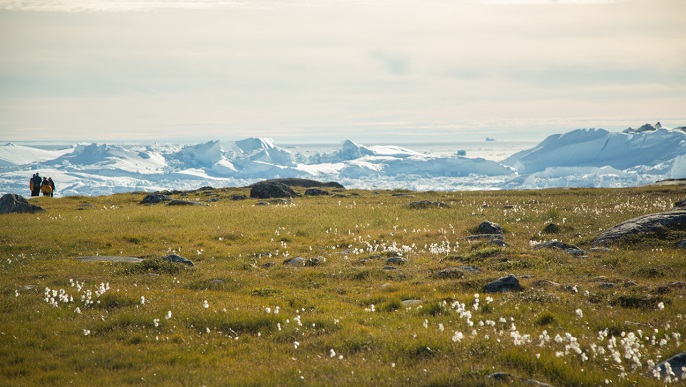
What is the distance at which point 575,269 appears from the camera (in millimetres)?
17875

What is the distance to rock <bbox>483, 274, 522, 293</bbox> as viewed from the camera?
1548 cm

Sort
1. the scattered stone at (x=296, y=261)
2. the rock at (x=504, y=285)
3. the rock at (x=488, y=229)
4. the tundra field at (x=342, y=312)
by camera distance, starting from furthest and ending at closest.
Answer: the rock at (x=488, y=229), the scattered stone at (x=296, y=261), the rock at (x=504, y=285), the tundra field at (x=342, y=312)

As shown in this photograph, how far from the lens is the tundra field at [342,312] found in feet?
31.8

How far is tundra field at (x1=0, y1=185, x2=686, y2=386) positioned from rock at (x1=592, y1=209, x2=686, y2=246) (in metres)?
0.51

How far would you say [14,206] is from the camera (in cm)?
4253

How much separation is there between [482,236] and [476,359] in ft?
56.6

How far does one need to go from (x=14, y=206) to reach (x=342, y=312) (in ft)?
131

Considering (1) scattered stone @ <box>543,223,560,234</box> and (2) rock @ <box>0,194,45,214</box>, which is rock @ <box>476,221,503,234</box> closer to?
(1) scattered stone @ <box>543,223,560,234</box>

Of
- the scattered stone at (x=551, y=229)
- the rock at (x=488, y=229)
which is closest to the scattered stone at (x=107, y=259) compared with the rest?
the rock at (x=488, y=229)

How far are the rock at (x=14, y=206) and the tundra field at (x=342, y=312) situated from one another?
18.4m

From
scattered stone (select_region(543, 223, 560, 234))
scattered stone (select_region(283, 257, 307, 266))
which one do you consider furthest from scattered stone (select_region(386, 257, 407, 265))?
scattered stone (select_region(543, 223, 560, 234))

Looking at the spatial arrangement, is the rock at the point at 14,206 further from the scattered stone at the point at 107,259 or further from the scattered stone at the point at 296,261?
the scattered stone at the point at 296,261

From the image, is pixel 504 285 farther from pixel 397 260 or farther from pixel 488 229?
pixel 488 229

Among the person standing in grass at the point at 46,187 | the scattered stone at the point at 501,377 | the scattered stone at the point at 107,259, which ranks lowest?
the person standing in grass at the point at 46,187
